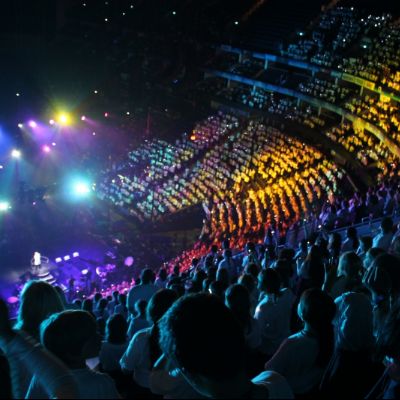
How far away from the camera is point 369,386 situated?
12.3ft

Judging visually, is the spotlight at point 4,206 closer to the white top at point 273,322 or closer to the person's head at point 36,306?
the white top at point 273,322

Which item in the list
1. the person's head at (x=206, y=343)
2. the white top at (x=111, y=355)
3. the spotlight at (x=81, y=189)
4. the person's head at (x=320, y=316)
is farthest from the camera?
the spotlight at (x=81, y=189)

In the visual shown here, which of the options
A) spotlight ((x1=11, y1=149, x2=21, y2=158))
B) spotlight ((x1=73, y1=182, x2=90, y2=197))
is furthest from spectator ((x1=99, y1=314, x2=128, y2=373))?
spotlight ((x1=11, y1=149, x2=21, y2=158))

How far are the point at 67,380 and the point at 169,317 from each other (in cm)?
60

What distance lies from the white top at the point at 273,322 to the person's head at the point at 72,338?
268cm

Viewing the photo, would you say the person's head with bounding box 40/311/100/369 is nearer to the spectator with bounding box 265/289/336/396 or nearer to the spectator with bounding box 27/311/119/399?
the spectator with bounding box 27/311/119/399

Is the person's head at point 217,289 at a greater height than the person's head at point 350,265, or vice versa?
the person's head at point 350,265

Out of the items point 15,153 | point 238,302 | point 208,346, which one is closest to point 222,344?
point 208,346

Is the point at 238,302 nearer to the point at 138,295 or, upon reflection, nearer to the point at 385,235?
the point at 138,295

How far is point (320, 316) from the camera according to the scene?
11.6 feet

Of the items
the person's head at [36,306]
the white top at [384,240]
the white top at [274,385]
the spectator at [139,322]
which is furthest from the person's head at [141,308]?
the white top at [384,240]

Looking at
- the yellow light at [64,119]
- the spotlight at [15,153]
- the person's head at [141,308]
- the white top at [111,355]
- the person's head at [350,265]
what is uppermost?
the yellow light at [64,119]

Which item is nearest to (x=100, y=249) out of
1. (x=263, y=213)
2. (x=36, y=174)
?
(x=263, y=213)

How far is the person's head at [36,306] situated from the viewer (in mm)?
3535
